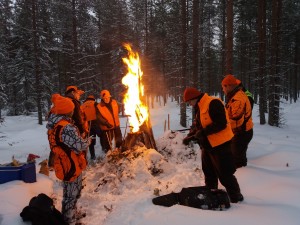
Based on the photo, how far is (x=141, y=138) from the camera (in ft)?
30.1

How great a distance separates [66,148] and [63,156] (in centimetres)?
15

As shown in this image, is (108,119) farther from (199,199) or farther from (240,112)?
(199,199)

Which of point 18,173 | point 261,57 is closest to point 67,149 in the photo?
point 18,173

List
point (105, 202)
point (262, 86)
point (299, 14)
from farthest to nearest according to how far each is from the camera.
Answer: point (299, 14), point (262, 86), point (105, 202)

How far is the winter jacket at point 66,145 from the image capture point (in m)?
4.76

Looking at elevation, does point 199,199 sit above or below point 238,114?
below

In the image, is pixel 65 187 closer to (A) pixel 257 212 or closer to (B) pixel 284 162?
(A) pixel 257 212

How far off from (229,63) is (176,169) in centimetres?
599

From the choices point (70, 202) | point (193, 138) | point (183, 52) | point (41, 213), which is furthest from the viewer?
point (183, 52)

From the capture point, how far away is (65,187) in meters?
5.18

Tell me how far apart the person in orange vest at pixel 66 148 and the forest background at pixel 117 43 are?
13136 millimetres

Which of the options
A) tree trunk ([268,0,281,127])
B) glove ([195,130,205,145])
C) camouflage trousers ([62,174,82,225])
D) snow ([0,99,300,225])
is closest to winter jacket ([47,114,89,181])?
camouflage trousers ([62,174,82,225])

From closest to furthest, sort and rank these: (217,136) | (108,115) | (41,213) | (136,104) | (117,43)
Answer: (41,213) → (217,136) → (136,104) → (108,115) → (117,43)

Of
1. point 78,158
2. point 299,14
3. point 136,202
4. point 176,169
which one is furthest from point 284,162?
point 299,14
